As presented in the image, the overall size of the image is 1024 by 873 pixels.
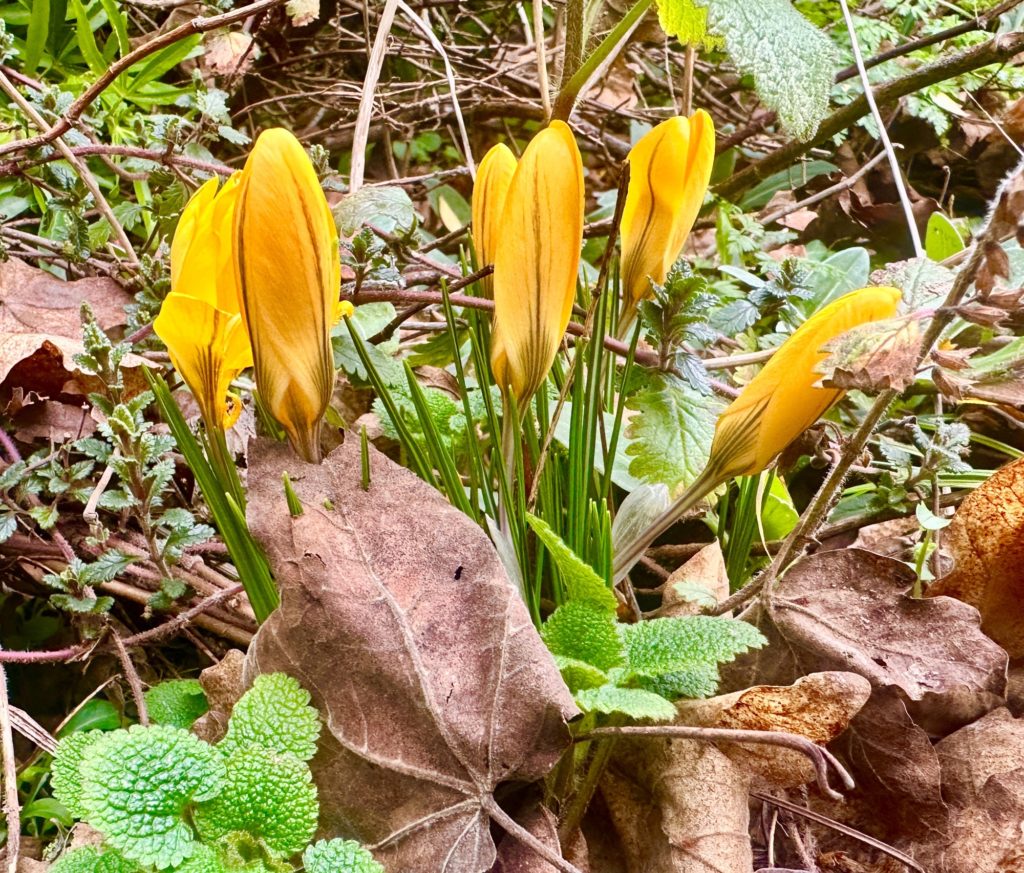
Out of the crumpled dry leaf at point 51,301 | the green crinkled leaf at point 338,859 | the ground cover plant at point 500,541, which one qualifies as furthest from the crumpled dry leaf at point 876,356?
the crumpled dry leaf at point 51,301

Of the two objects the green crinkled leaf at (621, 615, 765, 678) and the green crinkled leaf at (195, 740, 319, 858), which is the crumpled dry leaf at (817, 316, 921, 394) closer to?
the green crinkled leaf at (621, 615, 765, 678)

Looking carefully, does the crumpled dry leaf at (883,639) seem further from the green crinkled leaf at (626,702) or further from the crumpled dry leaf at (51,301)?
the crumpled dry leaf at (51,301)

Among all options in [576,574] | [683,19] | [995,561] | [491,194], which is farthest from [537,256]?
[995,561]

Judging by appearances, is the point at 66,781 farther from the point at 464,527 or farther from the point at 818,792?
A: the point at 818,792

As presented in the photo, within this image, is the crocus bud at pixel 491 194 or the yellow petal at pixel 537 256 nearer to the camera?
the yellow petal at pixel 537 256

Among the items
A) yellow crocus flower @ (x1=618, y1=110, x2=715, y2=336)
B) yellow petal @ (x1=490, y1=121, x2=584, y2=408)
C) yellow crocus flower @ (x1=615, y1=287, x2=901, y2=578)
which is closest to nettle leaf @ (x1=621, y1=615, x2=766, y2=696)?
yellow crocus flower @ (x1=615, y1=287, x2=901, y2=578)

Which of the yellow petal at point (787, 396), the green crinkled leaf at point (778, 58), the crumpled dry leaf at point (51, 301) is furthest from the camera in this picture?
the crumpled dry leaf at point (51, 301)

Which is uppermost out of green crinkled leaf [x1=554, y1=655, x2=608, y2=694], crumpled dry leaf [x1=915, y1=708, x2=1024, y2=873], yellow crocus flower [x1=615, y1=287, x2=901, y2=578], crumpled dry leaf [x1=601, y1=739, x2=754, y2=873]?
yellow crocus flower [x1=615, y1=287, x2=901, y2=578]
